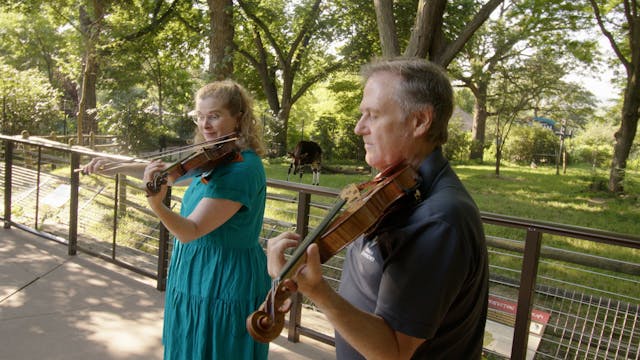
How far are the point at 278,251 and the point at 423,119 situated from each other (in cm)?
47

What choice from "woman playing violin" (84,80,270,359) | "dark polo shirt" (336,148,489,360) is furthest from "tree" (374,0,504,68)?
"dark polo shirt" (336,148,489,360)

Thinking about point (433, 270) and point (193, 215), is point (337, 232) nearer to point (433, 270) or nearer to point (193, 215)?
point (433, 270)

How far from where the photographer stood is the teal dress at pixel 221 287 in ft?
6.84

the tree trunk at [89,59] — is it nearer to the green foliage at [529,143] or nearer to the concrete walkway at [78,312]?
the concrete walkway at [78,312]

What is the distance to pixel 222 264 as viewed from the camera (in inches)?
83.0

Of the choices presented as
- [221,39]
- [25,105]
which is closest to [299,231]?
[221,39]

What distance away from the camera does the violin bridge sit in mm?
1260

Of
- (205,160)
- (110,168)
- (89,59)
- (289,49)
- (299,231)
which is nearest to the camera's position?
(205,160)

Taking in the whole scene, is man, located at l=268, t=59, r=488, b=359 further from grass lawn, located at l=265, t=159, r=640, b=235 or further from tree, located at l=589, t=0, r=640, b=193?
tree, located at l=589, t=0, r=640, b=193

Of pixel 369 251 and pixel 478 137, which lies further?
pixel 478 137

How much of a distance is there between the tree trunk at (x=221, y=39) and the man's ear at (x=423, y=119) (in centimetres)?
545

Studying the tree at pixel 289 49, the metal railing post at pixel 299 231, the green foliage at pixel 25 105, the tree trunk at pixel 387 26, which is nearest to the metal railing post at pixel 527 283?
the metal railing post at pixel 299 231

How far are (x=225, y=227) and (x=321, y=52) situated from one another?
63.2ft

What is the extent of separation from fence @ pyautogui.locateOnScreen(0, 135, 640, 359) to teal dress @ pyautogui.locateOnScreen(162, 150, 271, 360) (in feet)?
2.88
